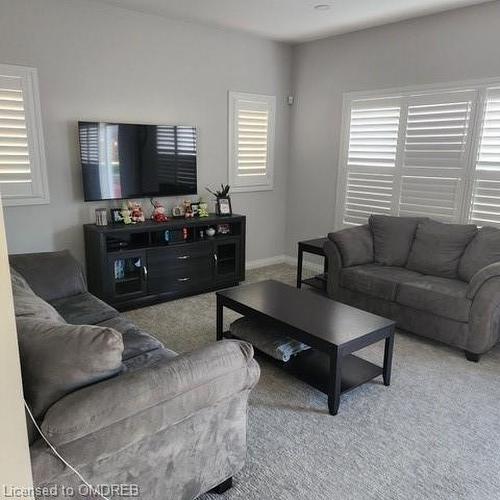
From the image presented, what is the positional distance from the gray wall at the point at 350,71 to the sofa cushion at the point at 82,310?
3.14m

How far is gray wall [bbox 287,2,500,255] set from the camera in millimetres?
3820

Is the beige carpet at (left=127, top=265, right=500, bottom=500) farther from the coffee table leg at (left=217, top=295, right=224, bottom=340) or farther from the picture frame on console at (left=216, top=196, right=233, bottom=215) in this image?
the picture frame on console at (left=216, top=196, right=233, bottom=215)

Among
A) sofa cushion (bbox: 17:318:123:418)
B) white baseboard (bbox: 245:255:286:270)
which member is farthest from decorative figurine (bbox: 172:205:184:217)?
sofa cushion (bbox: 17:318:123:418)

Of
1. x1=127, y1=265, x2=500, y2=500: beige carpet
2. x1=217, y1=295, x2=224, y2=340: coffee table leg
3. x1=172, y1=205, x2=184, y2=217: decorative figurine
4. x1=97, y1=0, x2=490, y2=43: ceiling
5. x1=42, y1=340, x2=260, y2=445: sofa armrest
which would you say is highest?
x1=97, y1=0, x2=490, y2=43: ceiling

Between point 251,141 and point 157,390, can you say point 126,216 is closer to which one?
point 251,141

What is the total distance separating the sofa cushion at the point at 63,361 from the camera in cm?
143

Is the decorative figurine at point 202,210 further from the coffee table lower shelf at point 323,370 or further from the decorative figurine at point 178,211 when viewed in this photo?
the coffee table lower shelf at point 323,370

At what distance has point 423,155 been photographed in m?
4.29

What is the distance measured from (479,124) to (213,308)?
2986 mm

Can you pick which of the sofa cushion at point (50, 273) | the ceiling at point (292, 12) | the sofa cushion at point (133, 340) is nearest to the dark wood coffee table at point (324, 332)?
the sofa cushion at point (133, 340)

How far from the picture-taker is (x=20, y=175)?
3.65 m

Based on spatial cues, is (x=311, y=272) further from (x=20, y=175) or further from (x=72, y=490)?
(x=72, y=490)

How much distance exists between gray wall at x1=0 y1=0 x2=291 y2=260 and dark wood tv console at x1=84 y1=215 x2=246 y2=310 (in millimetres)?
431

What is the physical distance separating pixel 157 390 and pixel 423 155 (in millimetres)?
3742
